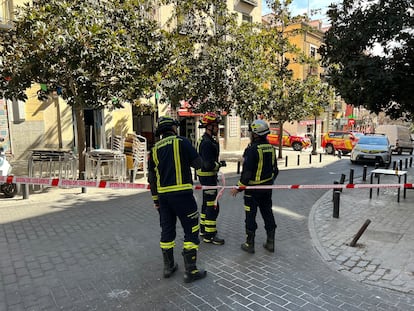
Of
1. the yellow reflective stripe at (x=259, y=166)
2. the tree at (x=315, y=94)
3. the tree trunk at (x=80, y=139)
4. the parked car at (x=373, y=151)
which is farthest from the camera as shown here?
the tree at (x=315, y=94)

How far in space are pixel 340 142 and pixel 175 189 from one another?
19922 millimetres

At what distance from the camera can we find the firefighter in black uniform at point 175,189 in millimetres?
3746

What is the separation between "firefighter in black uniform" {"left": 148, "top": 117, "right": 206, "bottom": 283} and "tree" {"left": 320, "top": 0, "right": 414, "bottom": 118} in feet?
13.7

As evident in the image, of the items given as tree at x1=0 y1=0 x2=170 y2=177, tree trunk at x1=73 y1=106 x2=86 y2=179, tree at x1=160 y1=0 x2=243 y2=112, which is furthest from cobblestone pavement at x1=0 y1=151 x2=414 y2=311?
tree at x1=160 y1=0 x2=243 y2=112


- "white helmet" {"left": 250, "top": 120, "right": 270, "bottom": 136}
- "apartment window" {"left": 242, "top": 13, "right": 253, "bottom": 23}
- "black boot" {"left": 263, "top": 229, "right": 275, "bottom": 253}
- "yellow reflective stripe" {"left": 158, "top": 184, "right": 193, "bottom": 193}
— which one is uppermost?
"apartment window" {"left": 242, "top": 13, "right": 253, "bottom": 23}

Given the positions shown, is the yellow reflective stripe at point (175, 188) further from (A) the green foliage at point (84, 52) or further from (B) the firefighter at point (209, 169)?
(A) the green foliage at point (84, 52)

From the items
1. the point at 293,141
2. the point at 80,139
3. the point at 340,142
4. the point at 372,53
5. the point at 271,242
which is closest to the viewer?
the point at 271,242

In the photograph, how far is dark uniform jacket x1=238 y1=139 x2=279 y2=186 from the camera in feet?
14.8

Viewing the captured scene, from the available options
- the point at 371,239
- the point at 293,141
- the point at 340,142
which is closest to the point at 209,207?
the point at 371,239

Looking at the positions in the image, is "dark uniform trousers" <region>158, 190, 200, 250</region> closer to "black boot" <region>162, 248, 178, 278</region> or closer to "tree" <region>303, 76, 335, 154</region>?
"black boot" <region>162, 248, 178, 278</region>

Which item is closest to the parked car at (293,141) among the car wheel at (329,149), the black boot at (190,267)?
the car wheel at (329,149)

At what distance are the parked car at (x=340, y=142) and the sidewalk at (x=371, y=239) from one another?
44.2 feet

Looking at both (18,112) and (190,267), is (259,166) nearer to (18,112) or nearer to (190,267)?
(190,267)

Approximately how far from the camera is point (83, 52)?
6.97 meters
